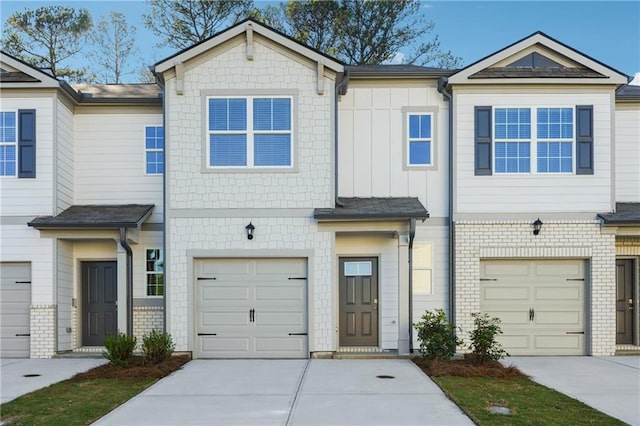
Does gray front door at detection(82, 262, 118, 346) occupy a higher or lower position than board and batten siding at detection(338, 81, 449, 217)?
lower

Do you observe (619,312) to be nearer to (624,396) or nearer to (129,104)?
(624,396)

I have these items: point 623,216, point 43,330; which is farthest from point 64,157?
point 623,216

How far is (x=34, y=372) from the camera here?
12.0m

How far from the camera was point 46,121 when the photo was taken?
13.9m

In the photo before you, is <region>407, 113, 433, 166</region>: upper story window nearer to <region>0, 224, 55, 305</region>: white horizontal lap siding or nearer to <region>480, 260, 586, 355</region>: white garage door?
<region>480, 260, 586, 355</region>: white garage door

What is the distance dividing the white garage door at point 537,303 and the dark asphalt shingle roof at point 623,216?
3.72ft

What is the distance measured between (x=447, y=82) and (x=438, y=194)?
2387 mm

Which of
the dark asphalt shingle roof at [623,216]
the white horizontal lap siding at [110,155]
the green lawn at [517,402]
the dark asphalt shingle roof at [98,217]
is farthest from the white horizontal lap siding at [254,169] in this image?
the dark asphalt shingle roof at [623,216]

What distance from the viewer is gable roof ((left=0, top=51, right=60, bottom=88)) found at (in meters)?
13.7

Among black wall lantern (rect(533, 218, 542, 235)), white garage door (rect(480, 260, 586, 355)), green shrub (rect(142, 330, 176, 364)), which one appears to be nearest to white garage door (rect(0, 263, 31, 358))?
green shrub (rect(142, 330, 176, 364))

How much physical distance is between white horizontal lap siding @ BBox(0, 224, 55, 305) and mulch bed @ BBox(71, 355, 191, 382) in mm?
2612

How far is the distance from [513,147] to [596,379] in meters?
5.14

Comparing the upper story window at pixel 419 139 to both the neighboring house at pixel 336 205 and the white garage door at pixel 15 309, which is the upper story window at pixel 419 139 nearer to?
the neighboring house at pixel 336 205

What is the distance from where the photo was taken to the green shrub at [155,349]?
12.3 meters
